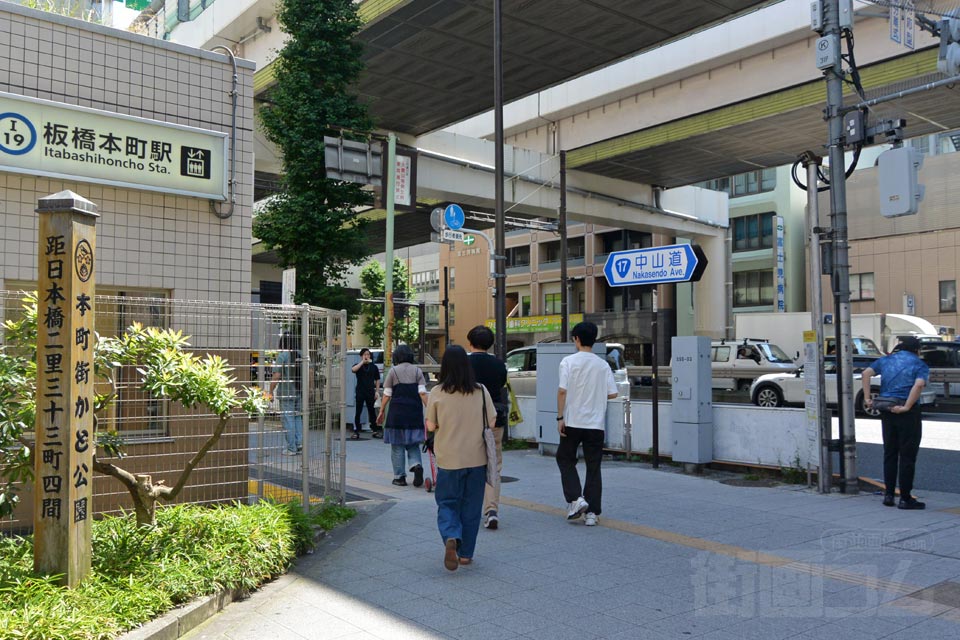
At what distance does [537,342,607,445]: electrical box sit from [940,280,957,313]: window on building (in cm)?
2862

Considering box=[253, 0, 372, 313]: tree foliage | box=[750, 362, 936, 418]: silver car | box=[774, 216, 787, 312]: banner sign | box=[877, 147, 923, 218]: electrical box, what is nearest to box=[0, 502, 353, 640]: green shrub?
box=[877, 147, 923, 218]: electrical box

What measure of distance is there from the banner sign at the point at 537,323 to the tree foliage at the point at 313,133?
2955 cm

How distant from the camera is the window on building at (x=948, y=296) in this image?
33750 mm

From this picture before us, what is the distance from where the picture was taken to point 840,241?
920 centimetres

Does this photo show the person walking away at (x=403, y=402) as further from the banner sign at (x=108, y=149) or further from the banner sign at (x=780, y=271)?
the banner sign at (x=780, y=271)

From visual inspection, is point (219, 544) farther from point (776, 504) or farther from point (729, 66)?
point (729, 66)

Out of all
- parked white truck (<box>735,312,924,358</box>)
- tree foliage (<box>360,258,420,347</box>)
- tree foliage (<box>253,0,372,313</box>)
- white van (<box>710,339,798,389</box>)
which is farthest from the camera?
tree foliage (<box>360,258,420,347</box>)

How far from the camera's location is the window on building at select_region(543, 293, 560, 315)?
4962cm

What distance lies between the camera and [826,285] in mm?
33438

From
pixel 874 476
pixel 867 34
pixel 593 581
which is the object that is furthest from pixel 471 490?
pixel 867 34

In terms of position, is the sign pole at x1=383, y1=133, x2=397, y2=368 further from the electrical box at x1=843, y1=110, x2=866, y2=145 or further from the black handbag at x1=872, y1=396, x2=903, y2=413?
the black handbag at x1=872, y1=396, x2=903, y2=413

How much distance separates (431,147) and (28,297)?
18.5m

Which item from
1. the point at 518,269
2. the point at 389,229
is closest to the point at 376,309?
the point at 518,269

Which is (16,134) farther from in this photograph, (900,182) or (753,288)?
(753,288)
